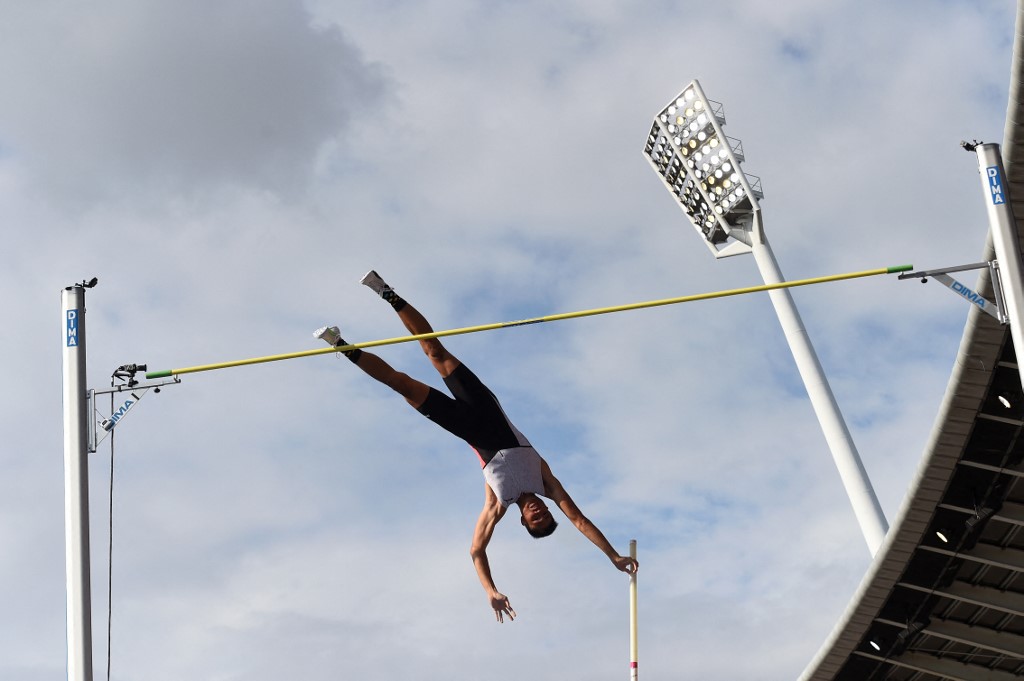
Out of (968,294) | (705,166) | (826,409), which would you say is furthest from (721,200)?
(968,294)

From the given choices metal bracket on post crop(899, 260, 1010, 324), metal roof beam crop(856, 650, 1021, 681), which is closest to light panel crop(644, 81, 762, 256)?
metal roof beam crop(856, 650, 1021, 681)

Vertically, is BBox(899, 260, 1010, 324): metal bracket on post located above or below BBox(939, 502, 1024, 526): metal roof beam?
below

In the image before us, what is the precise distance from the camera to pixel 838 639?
113 feet

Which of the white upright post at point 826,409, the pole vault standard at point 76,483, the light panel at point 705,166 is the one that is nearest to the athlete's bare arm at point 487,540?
the pole vault standard at point 76,483

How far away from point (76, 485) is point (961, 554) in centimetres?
2093

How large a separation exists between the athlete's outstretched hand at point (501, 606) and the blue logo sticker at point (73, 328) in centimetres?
970

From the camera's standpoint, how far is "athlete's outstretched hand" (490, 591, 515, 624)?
84.3 feet

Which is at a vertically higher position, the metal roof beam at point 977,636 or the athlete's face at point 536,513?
the athlete's face at point 536,513

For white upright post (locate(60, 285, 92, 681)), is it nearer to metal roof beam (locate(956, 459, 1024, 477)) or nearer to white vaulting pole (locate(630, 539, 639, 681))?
white vaulting pole (locate(630, 539, 639, 681))

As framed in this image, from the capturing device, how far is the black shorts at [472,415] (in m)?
25.7

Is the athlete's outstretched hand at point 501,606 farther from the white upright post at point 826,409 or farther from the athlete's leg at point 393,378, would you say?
the white upright post at point 826,409

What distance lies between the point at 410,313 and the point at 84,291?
6.15 metres

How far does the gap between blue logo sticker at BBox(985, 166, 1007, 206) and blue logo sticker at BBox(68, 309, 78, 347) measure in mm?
12531

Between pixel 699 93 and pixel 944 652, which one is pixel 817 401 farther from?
pixel 944 652
